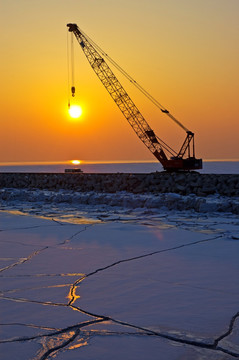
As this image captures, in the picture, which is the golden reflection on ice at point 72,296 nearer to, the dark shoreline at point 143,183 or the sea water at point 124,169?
the dark shoreline at point 143,183

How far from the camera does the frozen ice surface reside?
7.41 ft

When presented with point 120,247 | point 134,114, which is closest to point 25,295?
point 120,247

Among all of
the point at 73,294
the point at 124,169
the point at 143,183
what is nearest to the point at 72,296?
the point at 73,294

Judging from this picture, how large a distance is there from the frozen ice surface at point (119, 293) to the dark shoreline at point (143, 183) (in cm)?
908

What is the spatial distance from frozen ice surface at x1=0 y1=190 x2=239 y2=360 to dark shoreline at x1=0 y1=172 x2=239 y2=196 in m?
9.08

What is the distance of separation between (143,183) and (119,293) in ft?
46.8

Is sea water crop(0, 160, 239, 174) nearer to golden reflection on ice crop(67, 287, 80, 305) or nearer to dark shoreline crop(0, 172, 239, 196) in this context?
dark shoreline crop(0, 172, 239, 196)

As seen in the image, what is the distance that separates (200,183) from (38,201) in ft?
20.9

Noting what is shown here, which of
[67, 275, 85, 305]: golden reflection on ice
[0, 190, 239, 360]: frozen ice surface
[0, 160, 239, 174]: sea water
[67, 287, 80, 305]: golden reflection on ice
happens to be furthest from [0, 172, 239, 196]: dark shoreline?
[0, 160, 239, 174]: sea water

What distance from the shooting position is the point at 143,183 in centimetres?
1736

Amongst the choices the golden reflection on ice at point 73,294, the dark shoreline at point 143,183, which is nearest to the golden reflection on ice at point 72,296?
the golden reflection on ice at point 73,294

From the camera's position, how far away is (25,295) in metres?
3.10

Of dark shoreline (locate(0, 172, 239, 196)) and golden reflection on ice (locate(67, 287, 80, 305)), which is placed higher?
dark shoreline (locate(0, 172, 239, 196))

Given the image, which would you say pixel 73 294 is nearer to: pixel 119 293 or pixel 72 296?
pixel 72 296
